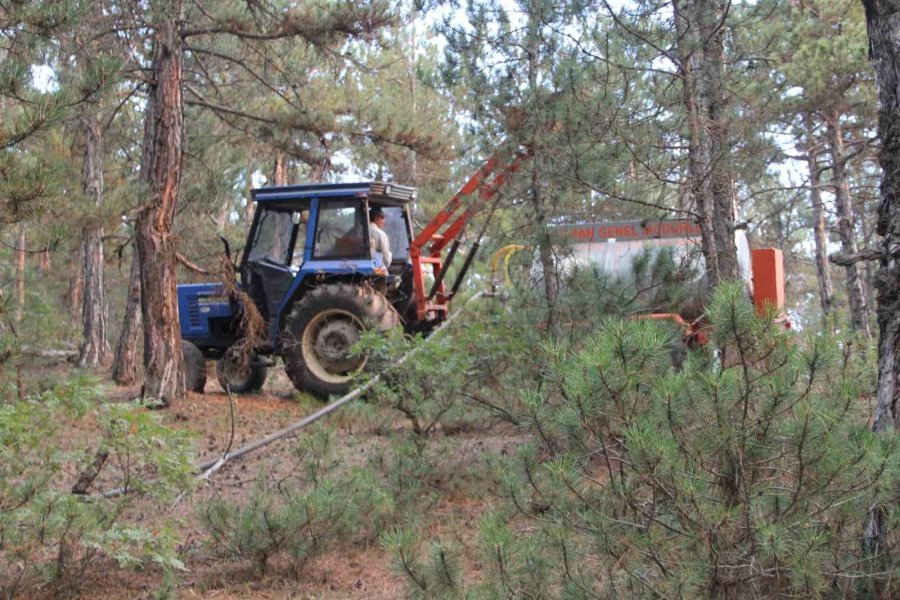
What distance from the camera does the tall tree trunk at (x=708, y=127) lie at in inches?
202

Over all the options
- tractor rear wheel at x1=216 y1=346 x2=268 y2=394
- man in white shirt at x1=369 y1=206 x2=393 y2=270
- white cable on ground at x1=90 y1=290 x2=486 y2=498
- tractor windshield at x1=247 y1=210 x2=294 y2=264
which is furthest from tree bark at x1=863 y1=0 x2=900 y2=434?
tractor rear wheel at x1=216 y1=346 x2=268 y2=394

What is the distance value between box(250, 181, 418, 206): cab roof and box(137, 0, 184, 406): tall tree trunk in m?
1.46

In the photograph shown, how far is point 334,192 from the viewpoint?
416 inches

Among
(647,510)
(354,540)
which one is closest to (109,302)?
(354,540)

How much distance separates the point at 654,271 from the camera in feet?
19.9

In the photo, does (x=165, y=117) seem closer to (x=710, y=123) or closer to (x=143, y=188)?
(x=143, y=188)

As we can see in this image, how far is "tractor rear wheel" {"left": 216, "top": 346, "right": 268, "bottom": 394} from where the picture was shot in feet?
36.8

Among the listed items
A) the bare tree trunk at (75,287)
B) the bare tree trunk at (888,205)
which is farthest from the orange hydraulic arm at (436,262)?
the bare tree trunk at (75,287)

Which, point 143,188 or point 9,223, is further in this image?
point 143,188

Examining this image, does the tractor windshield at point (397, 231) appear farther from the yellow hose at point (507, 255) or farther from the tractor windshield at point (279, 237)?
the yellow hose at point (507, 255)

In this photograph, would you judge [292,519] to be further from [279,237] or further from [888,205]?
[279,237]

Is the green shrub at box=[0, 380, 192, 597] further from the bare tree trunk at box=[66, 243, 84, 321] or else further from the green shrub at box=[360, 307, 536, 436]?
the bare tree trunk at box=[66, 243, 84, 321]

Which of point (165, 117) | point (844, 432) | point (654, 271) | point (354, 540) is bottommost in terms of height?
point (354, 540)

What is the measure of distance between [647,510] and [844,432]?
69cm
